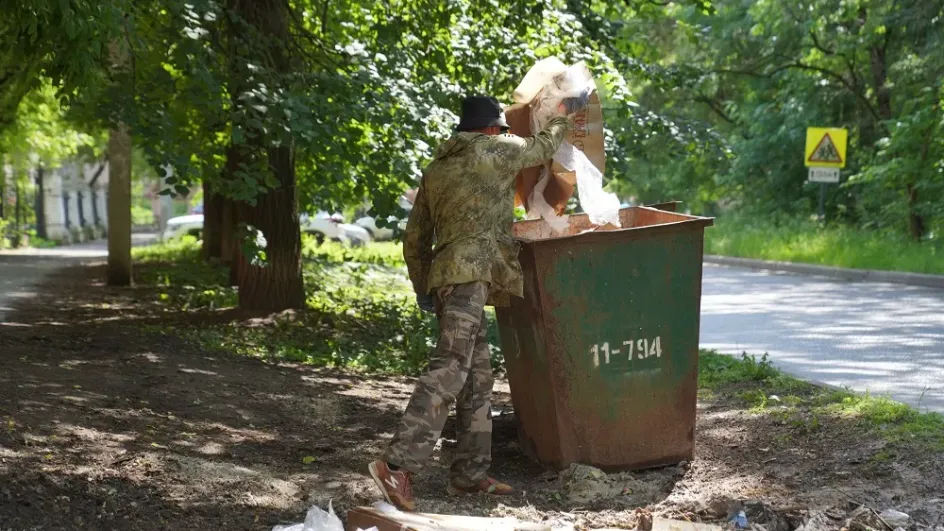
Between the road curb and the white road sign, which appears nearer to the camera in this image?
the road curb

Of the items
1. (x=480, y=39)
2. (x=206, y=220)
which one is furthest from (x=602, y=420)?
(x=206, y=220)

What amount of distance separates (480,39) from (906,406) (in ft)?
18.2

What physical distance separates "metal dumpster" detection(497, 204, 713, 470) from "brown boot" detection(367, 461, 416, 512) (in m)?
0.87

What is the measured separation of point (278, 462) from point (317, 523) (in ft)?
4.57

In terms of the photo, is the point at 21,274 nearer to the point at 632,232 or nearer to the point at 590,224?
the point at 590,224

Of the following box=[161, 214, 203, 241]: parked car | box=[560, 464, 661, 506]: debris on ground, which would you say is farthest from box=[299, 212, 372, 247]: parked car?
box=[560, 464, 661, 506]: debris on ground

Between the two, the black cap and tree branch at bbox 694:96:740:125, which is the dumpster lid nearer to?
the black cap

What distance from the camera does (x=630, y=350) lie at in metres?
5.18

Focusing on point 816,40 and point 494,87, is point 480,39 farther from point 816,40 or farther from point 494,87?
point 816,40

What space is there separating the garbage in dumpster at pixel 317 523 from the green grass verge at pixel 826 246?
12914mm

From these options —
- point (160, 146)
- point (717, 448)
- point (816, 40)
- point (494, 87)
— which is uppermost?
point (816, 40)

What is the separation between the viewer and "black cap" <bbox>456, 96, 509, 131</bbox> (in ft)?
16.6

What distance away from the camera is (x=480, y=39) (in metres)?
10.1

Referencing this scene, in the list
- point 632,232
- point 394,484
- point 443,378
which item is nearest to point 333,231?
point 632,232
